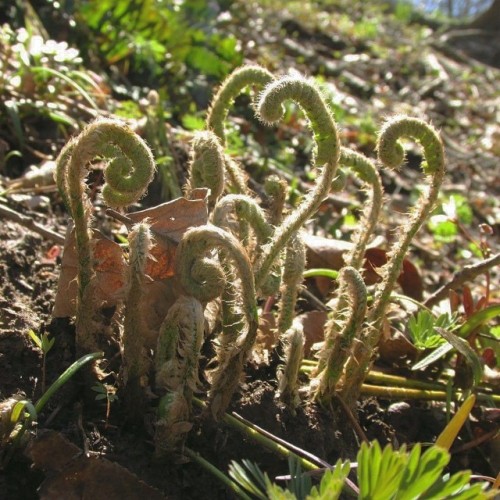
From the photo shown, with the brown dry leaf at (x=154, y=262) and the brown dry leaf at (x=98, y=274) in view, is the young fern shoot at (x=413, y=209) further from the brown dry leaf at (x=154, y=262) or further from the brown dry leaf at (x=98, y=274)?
the brown dry leaf at (x=98, y=274)

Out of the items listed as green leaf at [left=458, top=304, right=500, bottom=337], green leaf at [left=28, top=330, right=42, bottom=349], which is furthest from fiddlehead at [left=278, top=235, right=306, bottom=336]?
green leaf at [left=28, top=330, right=42, bottom=349]

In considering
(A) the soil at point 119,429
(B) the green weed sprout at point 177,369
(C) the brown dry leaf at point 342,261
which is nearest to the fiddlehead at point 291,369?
(A) the soil at point 119,429

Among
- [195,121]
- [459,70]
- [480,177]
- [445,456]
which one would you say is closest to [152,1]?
[195,121]

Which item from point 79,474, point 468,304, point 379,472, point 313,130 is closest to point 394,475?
point 379,472

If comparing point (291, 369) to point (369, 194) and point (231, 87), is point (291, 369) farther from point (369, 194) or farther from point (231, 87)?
point (231, 87)

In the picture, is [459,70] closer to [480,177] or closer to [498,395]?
[480,177]

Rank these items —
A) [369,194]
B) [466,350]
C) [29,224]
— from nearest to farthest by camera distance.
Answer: [466,350], [369,194], [29,224]
